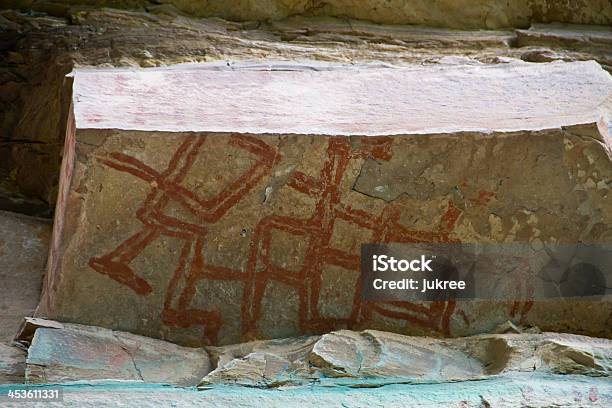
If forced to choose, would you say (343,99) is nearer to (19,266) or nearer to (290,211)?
(290,211)

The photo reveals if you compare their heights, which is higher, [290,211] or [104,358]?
[290,211]

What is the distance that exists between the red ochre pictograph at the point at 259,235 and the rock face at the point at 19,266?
1.25 feet

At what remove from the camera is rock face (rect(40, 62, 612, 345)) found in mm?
2602

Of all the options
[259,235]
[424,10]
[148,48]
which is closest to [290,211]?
[259,235]

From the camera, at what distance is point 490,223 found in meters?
2.69

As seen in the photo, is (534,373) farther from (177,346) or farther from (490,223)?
(177,346)

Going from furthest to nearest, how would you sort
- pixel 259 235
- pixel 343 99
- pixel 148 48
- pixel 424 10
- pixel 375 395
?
pixel 424 10, pixel 148 48, pixel 343 99, pixel 259 235, pixel 375 395

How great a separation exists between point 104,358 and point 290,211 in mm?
586

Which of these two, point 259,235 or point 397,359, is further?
point 259,235

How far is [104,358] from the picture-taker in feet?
8.20
